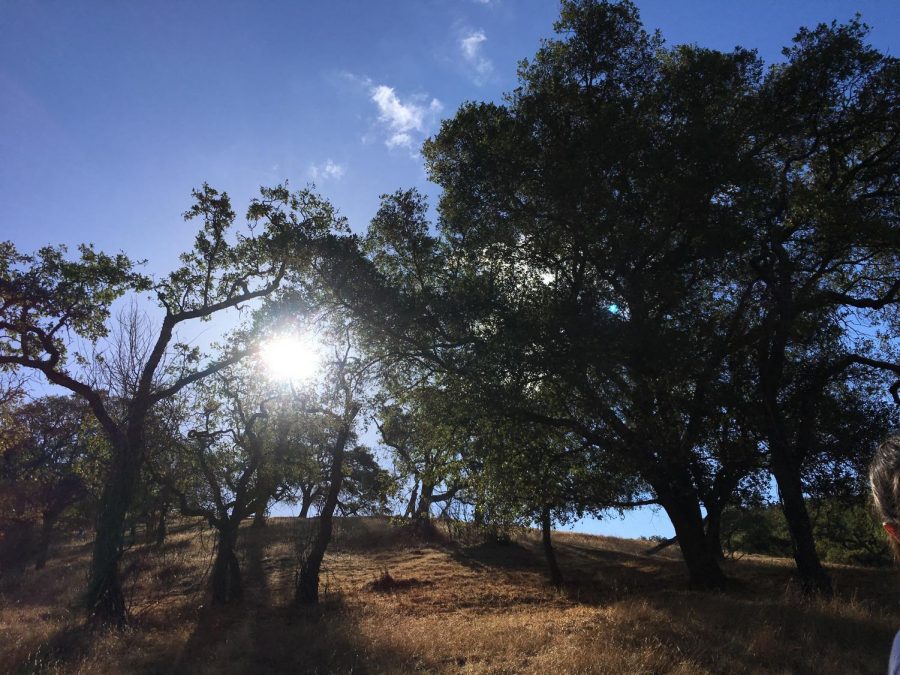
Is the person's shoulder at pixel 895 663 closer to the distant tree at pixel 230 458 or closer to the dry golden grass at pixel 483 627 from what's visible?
the dry golden grass at pixel 483 627

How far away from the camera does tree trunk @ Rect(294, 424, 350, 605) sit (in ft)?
63.0

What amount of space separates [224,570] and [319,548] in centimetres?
331

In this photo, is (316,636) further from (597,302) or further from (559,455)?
(597,302)

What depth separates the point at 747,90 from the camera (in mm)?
15773

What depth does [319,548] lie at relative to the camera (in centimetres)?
1981

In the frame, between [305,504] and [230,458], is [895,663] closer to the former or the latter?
[230,458]

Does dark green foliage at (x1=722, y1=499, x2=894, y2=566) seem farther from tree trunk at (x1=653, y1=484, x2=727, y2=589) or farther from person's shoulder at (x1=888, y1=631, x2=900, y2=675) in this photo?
person's shoulder at (x1=888, y1=631, x2=900, y2=675)

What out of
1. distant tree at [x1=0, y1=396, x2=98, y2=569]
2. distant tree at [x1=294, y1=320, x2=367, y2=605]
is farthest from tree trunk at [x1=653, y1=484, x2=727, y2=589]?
distant tree at [x1=0, y1=396, x2=98, y2=569]

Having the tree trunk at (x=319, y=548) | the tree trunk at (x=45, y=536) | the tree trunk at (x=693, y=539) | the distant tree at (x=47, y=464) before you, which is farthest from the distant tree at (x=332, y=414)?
the tree trunk at (x=45, y=536)

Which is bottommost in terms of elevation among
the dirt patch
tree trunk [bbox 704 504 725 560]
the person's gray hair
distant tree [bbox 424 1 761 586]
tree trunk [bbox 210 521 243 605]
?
the dirt patch

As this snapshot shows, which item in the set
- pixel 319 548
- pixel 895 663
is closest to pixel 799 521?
pixel 319 548

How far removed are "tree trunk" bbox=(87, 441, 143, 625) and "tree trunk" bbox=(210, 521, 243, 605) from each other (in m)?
3.33

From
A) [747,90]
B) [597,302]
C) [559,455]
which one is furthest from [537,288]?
[747,90]

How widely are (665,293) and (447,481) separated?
8982mm
